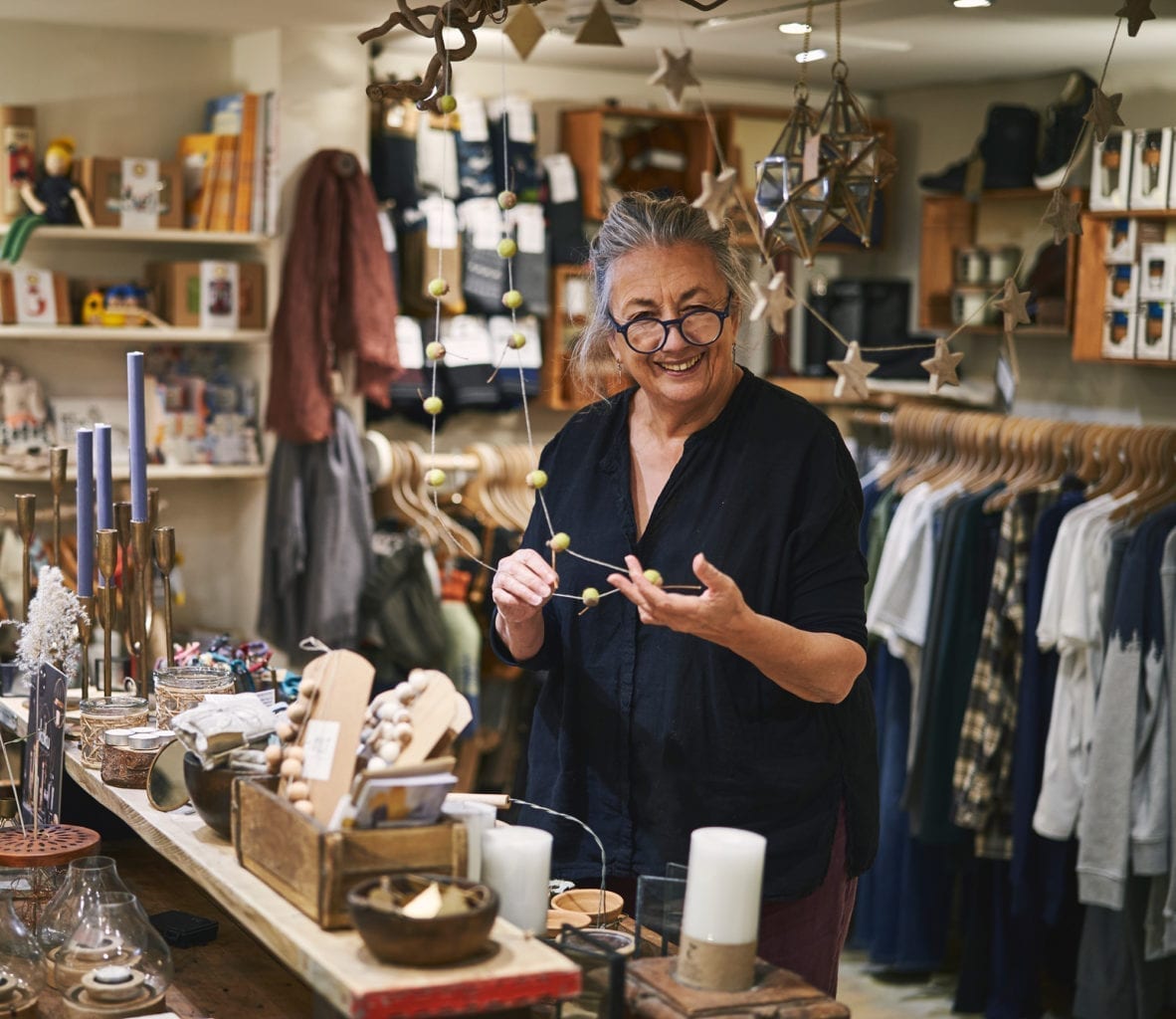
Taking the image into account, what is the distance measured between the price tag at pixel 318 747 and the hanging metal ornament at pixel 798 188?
87cm

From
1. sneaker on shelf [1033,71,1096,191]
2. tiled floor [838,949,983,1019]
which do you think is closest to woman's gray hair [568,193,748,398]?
tiled floor [838,949,983,1019]

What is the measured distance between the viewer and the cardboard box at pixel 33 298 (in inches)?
181

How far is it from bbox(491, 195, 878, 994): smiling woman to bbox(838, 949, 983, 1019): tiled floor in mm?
2196

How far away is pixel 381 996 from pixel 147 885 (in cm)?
103

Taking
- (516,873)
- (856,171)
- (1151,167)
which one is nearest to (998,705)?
(1151,167)

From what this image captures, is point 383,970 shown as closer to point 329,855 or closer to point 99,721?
point 329,855

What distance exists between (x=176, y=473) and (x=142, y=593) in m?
2.47

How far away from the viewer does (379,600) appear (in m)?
4.72

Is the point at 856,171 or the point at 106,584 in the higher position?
the point at 856,171

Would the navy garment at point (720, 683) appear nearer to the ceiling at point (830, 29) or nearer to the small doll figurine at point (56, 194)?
the ceiling at point (830, 29)

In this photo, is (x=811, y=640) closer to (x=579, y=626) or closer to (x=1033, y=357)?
(x=579, y=626)

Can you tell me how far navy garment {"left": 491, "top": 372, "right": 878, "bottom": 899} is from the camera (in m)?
2.06

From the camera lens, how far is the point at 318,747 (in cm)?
162

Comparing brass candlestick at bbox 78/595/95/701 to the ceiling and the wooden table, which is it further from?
the ceiling
